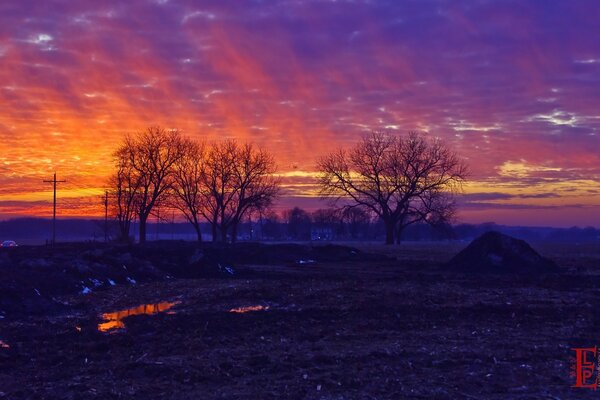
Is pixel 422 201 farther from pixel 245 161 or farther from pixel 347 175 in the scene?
pixel 245 161

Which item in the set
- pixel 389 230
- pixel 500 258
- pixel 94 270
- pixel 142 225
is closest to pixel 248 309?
pixel 94 270

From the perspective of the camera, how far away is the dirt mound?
110 feet

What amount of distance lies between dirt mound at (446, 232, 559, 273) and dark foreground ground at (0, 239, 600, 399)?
42.9ft

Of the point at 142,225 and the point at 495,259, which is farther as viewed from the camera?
the point at 142,225

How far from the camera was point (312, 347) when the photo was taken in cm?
1152

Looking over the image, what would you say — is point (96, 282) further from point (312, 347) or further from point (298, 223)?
point (298, 223)

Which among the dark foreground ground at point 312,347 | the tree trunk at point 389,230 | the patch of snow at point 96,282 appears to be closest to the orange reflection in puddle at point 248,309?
the dark foreground ground at point 312,347

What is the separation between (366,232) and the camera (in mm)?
171250

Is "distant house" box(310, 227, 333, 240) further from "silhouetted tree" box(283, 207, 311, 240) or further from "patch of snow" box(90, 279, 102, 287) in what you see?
"patch of snow" box(90, 279, 102, 287)

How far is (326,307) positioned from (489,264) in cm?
1925

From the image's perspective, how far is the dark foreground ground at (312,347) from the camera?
28.2 ft

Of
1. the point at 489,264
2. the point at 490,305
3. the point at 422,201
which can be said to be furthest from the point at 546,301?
the point at 422,201

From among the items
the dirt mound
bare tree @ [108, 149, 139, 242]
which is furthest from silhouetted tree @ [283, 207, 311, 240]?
the dirt mound

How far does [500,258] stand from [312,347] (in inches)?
1000
